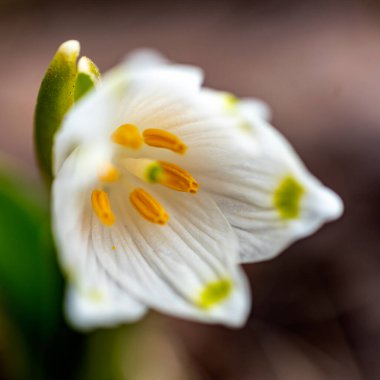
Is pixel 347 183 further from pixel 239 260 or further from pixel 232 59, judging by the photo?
pixel 239 260

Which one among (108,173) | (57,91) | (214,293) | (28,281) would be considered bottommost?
(28,281)

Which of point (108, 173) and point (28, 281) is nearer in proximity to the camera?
point (108, 173)

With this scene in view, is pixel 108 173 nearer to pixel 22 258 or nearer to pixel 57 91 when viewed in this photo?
pixel 57 91

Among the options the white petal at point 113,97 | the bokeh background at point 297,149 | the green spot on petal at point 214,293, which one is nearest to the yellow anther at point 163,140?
the white petal at point 113,97

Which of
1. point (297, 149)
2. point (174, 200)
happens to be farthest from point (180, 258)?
point (297, 149)

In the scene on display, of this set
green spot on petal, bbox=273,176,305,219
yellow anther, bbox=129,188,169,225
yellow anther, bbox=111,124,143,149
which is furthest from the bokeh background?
green spot on petal, bbox=273,176,305,219

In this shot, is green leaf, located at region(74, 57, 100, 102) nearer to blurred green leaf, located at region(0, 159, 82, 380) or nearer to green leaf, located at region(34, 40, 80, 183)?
green leaf, located at region(34, 40, 80, 183)

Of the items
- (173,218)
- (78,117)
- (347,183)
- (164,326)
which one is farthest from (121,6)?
(78,117)
